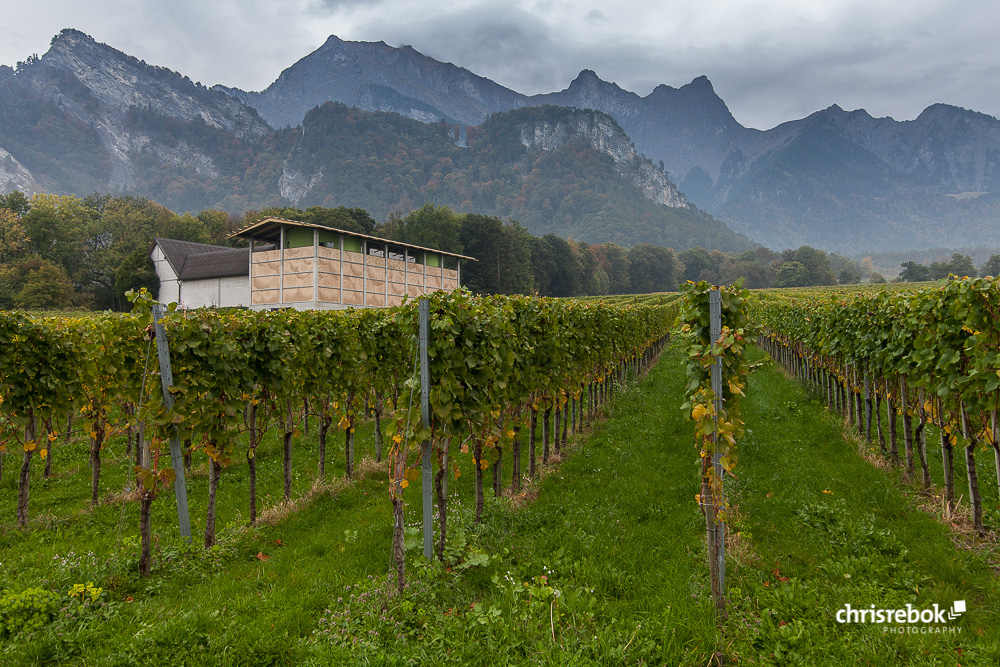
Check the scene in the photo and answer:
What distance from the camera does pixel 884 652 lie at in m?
3.33

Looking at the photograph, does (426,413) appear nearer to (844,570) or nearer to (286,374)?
(286,374)

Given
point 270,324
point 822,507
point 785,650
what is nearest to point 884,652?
point 785,650

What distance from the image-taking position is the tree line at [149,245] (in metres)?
43.0

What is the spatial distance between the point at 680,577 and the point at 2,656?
211 inches

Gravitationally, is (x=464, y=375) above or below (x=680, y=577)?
above

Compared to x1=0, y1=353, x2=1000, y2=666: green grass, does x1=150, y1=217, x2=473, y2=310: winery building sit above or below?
above

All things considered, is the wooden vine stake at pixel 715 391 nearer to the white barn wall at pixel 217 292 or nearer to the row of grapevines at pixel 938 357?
the row of grapevines at pixel 938 357

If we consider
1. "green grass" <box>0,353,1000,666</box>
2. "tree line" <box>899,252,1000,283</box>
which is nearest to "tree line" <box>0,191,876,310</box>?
"tree line" <box>899,252,1000,283</box>

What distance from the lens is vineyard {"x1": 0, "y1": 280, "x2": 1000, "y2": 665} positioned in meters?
3.56

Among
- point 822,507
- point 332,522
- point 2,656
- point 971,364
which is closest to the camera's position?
point 2,656

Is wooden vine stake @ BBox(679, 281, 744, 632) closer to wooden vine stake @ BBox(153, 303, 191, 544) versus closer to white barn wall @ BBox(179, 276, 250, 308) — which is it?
wooden vine stake @ BBox(153, 303, 191, 544)

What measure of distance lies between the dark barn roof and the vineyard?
99.6 ft

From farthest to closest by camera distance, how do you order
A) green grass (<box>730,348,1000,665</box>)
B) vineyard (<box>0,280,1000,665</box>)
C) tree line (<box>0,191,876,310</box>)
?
tree line (<box>0,191,876,310</box>) → vineyard (<box>0,280,1000,665</box>) → green grass (<box>730,348,1000,665</box>)

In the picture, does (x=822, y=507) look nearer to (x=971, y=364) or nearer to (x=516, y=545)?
(x=971, y=364)
